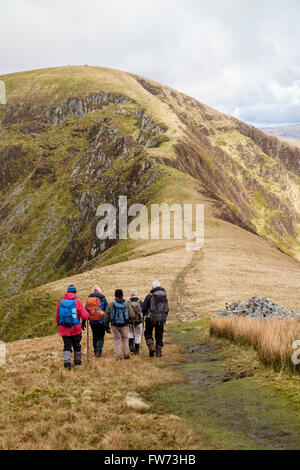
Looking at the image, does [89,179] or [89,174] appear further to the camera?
[89,174]

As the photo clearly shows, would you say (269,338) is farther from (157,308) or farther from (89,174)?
(89,174)

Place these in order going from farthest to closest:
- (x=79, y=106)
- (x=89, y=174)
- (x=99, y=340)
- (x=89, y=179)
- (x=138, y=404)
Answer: (x=79, y=106) < (x=89, y=174) < (x=89, y=179) < (x=99, y=340) < (x=138, y=404)

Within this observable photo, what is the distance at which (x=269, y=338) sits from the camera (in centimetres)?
1132

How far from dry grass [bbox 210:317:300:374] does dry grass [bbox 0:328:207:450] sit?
255 centimetres

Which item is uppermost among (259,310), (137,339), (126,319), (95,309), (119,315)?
(95,309)

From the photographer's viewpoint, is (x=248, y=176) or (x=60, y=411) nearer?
(x=60, y=411)

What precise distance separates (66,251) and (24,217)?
31.7 meters

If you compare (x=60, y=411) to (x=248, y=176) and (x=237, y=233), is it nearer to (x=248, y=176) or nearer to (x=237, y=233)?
(x=237, y=233)

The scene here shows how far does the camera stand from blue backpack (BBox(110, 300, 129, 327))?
14.6 meters

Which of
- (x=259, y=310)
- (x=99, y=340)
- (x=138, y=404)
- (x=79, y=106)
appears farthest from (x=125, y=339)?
(x=79, y=106)

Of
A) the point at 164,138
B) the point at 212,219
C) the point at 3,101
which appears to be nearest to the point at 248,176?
the point at 164,138

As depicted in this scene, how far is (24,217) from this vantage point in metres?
125

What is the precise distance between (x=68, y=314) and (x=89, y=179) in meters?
114
